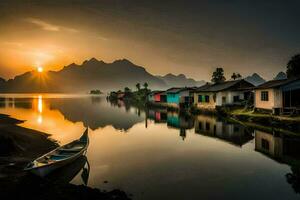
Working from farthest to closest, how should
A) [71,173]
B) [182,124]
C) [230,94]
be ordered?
[230,94], [182,124], [71,173]

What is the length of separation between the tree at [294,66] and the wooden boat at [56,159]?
55.8 metres

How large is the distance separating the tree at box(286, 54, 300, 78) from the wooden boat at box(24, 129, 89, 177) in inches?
2198

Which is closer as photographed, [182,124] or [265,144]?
[265,144]

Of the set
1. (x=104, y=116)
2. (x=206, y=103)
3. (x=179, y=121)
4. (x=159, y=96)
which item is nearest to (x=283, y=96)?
(x=179, y=121)

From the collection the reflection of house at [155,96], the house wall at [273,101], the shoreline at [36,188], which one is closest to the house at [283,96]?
the house wall at [273,101]

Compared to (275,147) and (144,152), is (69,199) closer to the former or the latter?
(144,152)

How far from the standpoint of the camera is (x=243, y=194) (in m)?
12.3

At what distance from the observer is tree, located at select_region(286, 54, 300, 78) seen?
54612mm

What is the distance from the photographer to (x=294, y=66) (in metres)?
55.3

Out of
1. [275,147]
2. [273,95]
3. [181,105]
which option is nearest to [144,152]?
[275,147]

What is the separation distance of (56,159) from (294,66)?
60.3 metres

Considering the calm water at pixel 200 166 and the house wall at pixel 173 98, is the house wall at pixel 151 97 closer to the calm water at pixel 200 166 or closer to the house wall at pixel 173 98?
the house wall at pixel 173 98

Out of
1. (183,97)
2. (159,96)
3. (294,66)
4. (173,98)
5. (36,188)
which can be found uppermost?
(294,66)

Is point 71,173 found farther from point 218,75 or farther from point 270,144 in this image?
point 218,75
